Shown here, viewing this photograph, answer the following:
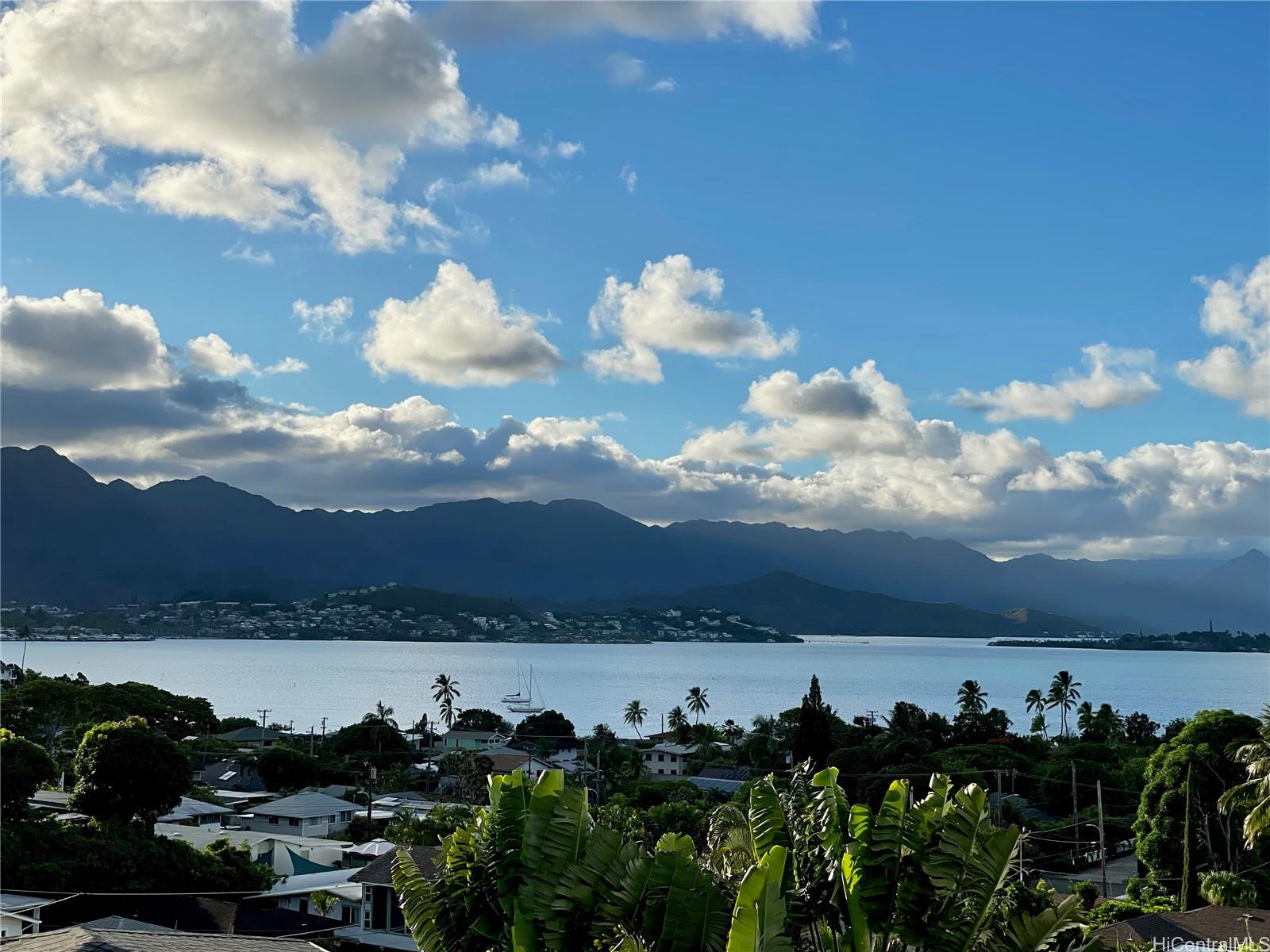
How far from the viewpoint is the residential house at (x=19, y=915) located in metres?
21.5

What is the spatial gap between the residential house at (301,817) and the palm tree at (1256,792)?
35083mm

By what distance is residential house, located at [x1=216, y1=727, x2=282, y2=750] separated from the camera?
8400cm

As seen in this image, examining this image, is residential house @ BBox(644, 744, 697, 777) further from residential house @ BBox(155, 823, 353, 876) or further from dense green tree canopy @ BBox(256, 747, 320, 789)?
residential house @ BBox(155, 823, 353, 876)

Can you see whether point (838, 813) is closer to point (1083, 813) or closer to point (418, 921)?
point (418, 921)

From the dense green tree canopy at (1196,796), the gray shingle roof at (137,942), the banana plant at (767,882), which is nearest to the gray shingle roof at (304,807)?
the dense green tree canopy at (1196,796)

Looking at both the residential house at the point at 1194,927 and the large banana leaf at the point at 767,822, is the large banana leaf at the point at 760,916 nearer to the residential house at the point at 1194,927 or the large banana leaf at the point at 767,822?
the large banana leaf at the point at 767,822

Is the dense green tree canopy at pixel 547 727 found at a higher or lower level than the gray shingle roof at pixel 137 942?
lower

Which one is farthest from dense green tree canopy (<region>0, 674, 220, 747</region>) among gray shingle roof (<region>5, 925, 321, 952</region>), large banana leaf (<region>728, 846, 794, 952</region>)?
large banana leaf (<region>728, 846, 794, 952</region>)

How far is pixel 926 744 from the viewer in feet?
216

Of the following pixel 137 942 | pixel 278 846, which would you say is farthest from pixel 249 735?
pixel 137 942

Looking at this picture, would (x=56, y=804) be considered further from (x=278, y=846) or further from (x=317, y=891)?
(x=317, y=891)

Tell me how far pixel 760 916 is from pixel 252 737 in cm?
8887

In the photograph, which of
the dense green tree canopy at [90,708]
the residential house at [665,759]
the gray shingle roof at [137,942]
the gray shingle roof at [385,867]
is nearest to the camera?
the gray shingle roof at [137,942]

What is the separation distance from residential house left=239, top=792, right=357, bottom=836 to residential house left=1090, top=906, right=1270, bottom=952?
112 feet
